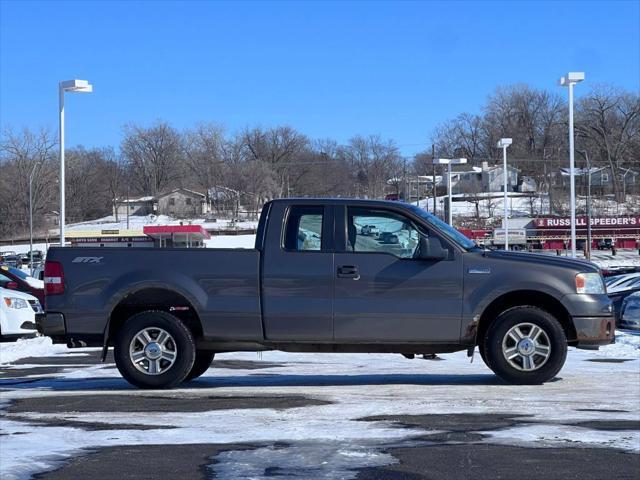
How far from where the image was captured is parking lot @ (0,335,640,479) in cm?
594

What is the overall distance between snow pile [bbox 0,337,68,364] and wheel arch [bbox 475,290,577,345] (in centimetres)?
723

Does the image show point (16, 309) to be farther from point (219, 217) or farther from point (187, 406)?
point (219, 217)

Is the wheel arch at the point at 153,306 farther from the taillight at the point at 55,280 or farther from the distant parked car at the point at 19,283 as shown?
the distant parked car at the point at 19,283

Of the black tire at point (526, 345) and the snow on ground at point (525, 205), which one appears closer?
the black tire at point (526, 345)

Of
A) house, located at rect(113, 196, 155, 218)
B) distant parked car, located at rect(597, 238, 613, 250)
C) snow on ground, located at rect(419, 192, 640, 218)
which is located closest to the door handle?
distant parked car, located at rect(597, 238, 613, 250)

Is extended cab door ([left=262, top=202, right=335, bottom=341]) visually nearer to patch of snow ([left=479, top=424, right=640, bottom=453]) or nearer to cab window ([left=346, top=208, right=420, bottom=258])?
cab window ([left=346, top=208, right=420, bottom=258])

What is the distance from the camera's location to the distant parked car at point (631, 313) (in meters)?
18.0

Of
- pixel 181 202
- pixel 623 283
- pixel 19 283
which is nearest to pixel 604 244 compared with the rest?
pixel 181 202

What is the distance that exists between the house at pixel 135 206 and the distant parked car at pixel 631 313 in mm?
62085

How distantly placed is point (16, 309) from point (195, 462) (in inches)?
454

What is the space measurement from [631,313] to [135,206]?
70.3 metres

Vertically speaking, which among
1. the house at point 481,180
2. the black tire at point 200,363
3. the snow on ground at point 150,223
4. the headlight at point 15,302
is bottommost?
the black tire at point 200,363

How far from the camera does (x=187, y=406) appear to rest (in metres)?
8.15

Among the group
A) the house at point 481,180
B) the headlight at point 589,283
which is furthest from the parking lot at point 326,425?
the house at point 481,180
